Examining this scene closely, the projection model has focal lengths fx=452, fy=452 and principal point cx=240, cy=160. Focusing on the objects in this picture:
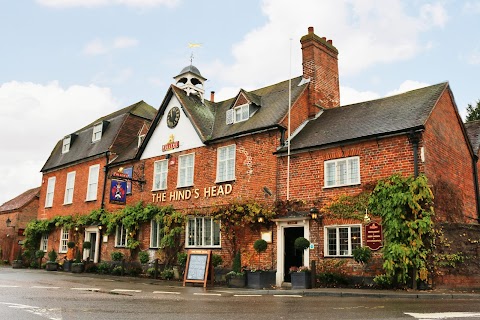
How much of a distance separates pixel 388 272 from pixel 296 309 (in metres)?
5.92

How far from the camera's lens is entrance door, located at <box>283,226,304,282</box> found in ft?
59.2

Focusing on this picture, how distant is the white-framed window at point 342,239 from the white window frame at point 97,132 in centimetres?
1928

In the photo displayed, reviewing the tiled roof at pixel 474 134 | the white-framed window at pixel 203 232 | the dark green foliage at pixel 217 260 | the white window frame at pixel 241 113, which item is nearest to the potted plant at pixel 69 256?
the white-framed window at pixel 203 232

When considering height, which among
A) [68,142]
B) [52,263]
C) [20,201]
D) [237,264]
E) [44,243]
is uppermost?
[68,142]

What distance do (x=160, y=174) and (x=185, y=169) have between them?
1960mm

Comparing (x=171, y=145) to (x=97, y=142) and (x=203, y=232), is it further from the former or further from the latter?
(x=97, y=142)

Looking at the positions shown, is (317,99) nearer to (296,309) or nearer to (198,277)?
(198,277)

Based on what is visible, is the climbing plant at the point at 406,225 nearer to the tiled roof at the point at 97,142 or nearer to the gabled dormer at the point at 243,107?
the gabled dormer at the point at 243,107

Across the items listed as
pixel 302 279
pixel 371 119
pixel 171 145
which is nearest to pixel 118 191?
pixel 171 145

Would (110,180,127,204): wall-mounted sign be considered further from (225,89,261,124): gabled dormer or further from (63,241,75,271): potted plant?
(225,89,261,124): gabled dormer

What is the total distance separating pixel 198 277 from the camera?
17.3 meters

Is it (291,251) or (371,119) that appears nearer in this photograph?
(371,119)

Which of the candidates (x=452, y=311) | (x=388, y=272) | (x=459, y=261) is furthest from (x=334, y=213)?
(x=452, y=311)

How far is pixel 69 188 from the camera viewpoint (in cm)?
3070
